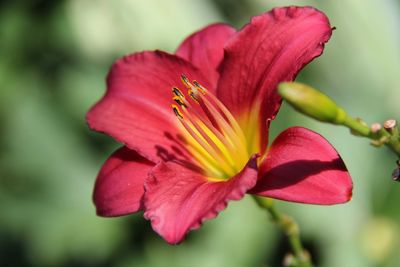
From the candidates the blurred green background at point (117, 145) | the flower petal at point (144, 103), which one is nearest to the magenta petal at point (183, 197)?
the flower petal at point (144, 103)

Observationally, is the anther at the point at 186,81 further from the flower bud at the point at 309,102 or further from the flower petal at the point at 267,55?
the flower bud at the point at 309,102

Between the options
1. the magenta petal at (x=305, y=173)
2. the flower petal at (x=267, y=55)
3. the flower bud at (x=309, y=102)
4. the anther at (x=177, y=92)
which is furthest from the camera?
the anther at (x=177, y=92)

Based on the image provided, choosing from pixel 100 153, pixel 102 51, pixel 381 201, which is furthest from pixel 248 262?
pixel 102 51

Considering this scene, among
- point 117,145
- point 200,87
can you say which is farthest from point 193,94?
point 117,145

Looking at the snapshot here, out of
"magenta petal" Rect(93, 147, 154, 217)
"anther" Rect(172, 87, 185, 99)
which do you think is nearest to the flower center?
"anther" Rect(172, 87, 185, 99)

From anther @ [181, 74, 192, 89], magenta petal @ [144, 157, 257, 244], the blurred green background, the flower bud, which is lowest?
the blurred green background

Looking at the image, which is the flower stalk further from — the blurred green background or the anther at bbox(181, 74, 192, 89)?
the blurred green background

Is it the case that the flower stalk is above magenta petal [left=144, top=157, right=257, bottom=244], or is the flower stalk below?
above
